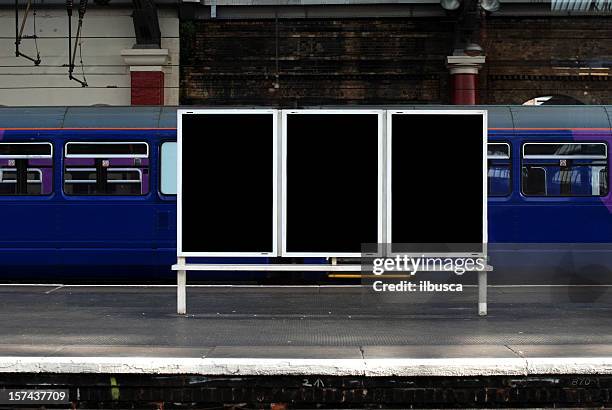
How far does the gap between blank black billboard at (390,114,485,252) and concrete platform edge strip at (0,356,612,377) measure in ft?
10.9

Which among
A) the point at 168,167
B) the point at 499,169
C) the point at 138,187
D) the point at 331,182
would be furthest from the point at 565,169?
the point at 138,187

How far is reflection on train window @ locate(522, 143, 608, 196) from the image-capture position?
594 inches

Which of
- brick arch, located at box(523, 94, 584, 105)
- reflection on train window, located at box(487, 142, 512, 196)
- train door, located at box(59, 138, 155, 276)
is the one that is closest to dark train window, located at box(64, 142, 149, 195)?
train door, located at box(59, 138, 155, 276)

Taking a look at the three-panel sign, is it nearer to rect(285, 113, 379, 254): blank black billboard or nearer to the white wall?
rect(285, 113, 379, 254): blank black billboard

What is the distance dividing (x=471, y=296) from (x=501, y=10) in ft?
40.5

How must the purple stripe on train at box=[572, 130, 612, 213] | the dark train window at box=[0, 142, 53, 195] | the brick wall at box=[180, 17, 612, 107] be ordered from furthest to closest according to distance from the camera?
the brick wall at box=[180, 17, 612, 107], the dark train window at box=[0, 142, 53, 195], the purple stripe on train at box=[572, 130, 612, 213]

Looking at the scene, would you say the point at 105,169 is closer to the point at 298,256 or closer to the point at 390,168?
the point at 298,256

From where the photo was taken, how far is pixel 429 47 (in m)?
22.5

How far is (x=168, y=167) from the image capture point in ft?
49.7

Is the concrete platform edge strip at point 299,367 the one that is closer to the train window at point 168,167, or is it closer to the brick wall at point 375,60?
the train window at point 168,167

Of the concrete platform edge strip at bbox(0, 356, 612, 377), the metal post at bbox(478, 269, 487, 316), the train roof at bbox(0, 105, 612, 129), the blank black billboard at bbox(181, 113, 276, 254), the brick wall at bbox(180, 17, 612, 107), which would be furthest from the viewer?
the brick wall at bbox(180, 17, 612, 107)

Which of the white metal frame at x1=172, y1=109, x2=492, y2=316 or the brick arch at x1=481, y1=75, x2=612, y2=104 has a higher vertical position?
the brick arch at x1=481, y1=75, x2=612, y2=104

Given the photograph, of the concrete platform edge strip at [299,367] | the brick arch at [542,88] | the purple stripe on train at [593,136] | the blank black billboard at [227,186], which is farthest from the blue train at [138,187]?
the concrete platform edge strip at [299,367]

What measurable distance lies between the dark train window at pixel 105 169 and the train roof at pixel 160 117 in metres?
0.37
